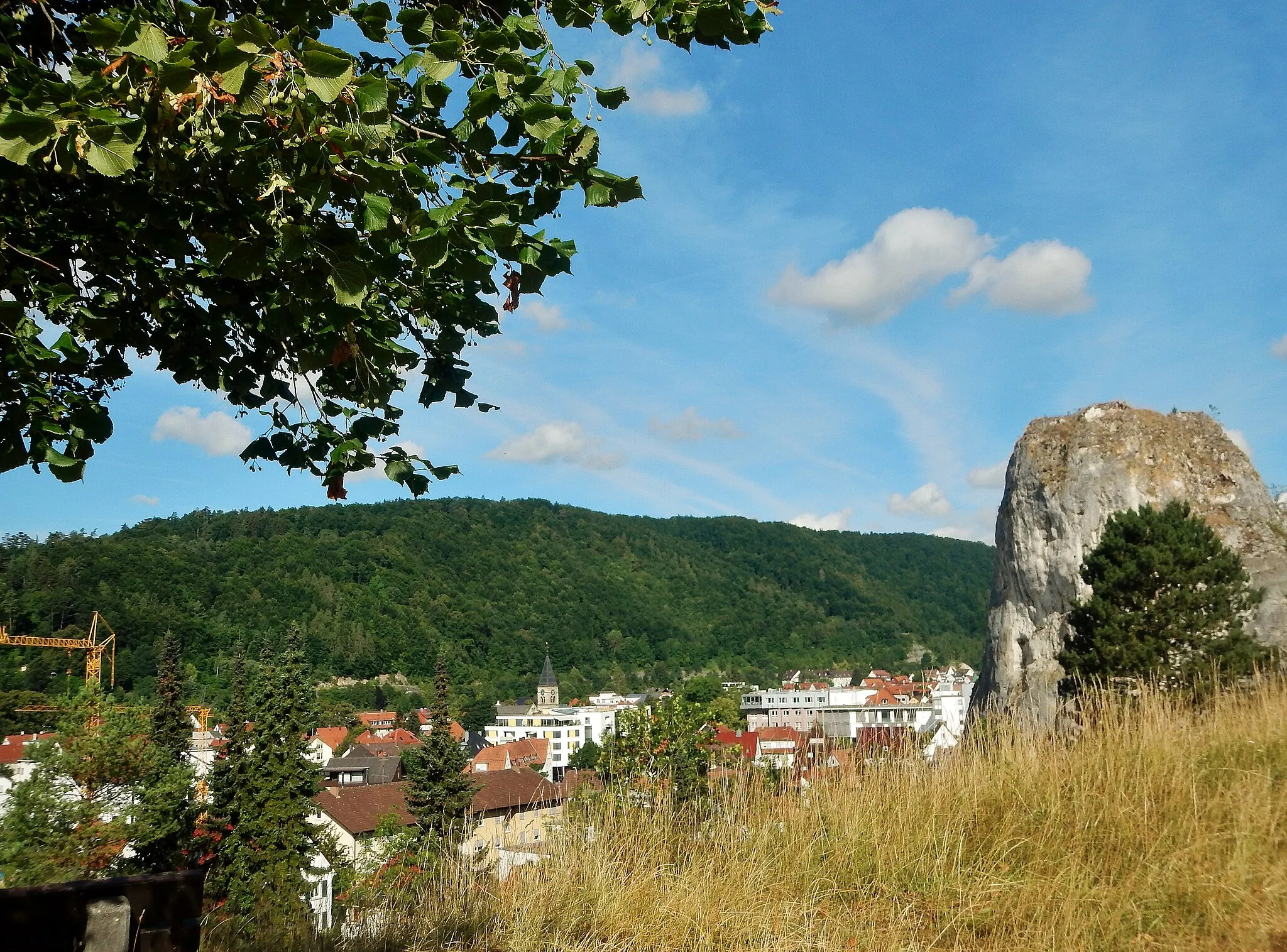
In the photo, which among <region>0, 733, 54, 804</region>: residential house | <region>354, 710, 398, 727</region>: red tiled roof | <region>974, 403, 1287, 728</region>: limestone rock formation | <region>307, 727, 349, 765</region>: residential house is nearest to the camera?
<region>0, 733, 54, 804</region>: residential house

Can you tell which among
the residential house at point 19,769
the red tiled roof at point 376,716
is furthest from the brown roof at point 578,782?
the red tiled roof at point 376,716

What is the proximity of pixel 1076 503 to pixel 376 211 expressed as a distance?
35.4 m

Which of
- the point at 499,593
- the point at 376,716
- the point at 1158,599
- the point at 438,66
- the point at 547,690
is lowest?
the point at 376,716

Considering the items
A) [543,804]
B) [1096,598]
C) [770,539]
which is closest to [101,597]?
[1096,598]

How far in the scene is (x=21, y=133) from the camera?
206 cm

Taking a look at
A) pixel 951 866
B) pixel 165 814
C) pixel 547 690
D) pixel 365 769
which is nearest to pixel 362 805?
pixel 165 814

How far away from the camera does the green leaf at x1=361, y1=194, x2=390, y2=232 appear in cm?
216

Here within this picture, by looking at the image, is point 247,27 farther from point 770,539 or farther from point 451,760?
point 770,539

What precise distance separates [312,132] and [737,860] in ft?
11.3

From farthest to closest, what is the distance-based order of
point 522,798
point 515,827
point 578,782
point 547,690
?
point 547,690
point 522,798
point 578,782
point 515,827

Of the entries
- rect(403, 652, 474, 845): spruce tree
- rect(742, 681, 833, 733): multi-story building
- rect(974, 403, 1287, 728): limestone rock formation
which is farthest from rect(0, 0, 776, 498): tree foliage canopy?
rect(742, 681, 833, 733): multi-story building

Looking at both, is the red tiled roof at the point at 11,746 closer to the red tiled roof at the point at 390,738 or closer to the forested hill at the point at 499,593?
the forested hill at the point at 499,593

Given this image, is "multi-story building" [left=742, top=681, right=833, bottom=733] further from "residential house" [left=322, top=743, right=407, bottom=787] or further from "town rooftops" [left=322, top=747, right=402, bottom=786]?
"town rooftops" [left=322, top=747, right=402, bottom=786]

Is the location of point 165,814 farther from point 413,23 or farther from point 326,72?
point 326,72
